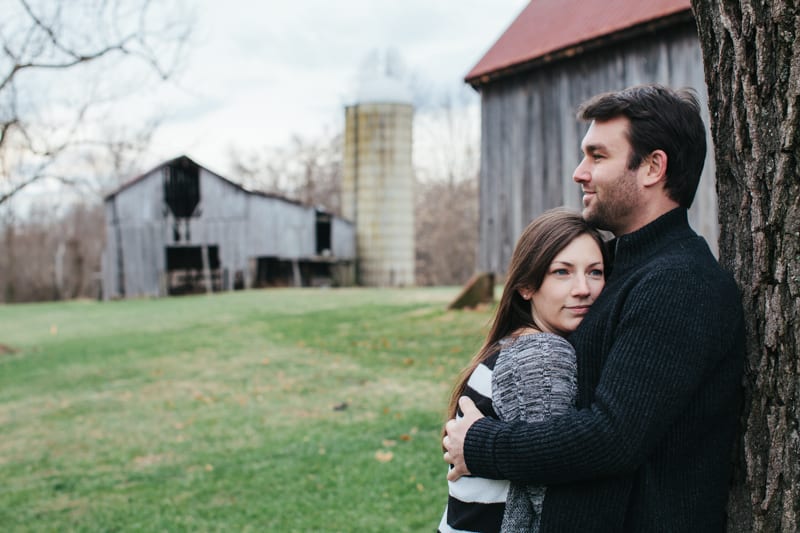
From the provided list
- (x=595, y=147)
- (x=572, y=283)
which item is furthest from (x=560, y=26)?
(x=572, y=283)

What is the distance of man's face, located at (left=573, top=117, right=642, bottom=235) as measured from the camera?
236 centimetres

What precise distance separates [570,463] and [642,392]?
0.27 metres

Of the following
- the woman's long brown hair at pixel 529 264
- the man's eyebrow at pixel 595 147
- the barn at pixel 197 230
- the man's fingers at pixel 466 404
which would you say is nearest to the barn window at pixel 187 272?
the barn at pixel 197 230

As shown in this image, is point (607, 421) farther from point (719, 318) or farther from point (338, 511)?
point (338, 511)

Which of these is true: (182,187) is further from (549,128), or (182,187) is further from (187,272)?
(549,128)

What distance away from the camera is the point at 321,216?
31.4m

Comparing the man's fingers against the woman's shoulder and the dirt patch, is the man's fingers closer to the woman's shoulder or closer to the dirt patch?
the woman's shoulder

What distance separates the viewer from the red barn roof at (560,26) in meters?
9.44

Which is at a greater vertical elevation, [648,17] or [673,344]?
[648,17]

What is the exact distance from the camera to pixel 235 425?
838 cm

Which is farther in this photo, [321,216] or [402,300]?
[321,216]

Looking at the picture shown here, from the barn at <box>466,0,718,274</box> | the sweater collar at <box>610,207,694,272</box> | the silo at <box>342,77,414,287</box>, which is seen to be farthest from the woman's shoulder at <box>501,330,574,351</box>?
the silo at <box>342,77,414,287</box>

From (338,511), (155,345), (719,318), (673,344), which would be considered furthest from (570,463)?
(155,345)

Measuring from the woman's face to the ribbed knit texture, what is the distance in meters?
0.18
